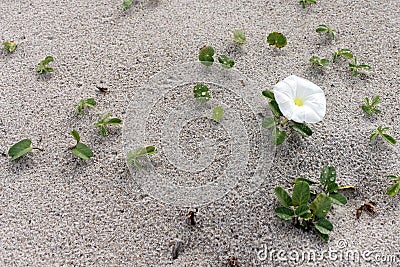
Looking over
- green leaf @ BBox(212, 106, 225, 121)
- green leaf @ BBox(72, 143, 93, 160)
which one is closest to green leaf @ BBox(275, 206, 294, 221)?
green leaf @ BBox(212, 106, 225, 121)

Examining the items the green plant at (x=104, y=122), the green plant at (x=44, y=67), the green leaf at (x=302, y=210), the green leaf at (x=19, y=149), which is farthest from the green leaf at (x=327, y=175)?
the green plant at (x=44, y=67)

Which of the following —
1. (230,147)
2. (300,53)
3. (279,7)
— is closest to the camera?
(230,147)

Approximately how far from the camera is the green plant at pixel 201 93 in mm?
1744

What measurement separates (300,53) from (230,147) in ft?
1.87

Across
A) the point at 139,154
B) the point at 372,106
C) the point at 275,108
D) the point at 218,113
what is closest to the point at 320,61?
the point at 372,106

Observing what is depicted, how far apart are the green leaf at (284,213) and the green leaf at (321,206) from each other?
0.22 ft

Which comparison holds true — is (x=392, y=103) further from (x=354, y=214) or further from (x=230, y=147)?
(x=230, y=147)

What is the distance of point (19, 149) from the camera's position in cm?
168

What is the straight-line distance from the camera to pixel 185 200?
1.55m

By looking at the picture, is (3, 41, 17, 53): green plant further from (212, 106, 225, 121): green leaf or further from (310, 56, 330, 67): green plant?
(310, 56, 330, 67): green plant

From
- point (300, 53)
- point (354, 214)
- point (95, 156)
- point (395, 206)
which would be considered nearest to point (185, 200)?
point (95, 156)

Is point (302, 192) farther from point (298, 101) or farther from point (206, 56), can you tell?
point (206, 56)

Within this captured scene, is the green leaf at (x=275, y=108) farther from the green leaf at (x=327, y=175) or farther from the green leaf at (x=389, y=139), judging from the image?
the green leaf at (x=389, y=139)

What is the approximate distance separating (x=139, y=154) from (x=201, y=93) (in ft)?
1.03
